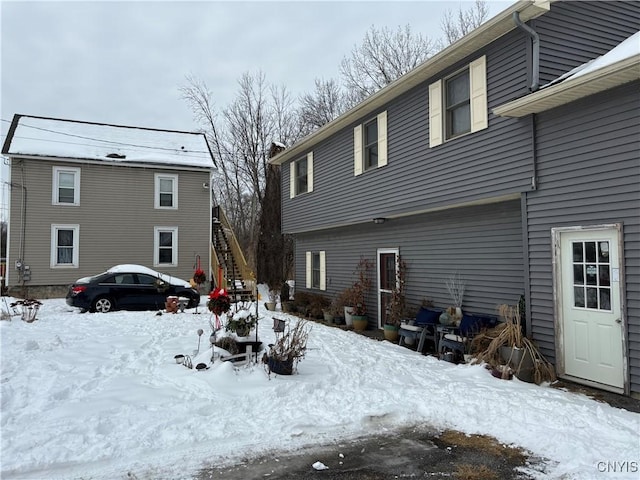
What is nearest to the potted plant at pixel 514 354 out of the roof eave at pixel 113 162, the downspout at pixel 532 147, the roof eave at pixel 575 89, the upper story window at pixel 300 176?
the downspout at pixel 532 147

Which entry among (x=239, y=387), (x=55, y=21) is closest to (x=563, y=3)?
→ (x=239, y=387)

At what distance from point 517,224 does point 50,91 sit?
24.9 m

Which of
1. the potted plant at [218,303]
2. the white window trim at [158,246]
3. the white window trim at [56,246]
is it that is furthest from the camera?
the white window trim at [158,246]

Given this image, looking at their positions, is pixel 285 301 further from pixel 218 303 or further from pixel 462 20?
pixel 462 20

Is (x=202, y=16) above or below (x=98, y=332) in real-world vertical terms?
above

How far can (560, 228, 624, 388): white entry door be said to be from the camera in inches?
223

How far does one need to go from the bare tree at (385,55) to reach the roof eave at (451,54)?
47.1 ft

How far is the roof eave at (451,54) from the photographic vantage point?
6.48 meters

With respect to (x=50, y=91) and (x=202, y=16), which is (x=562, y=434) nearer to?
(x=202, y=16)

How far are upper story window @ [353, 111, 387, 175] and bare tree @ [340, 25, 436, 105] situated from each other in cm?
1442

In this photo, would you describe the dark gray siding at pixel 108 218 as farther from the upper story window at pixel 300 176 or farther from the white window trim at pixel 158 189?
the upper story window at pixel 300 176

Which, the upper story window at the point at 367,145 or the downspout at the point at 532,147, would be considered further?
the upper story window at the point at 367,145

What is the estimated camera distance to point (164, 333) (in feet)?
32.2

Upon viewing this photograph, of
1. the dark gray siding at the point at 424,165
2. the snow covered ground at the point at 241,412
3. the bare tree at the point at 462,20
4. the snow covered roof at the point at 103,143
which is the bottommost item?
the snow covered ground at the point at 241,412
